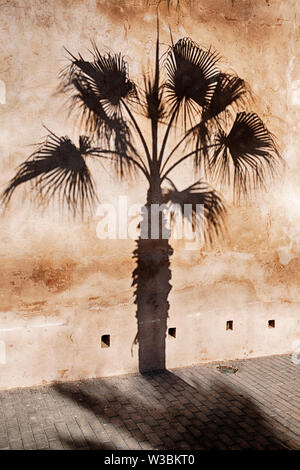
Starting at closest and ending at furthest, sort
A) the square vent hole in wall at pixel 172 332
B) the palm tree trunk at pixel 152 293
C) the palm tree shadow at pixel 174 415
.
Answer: the palm tree shadow at pixel 174 415 → the palm tree trunk at pixel 152 293 → the square vent hole in wall at pixel 172 332

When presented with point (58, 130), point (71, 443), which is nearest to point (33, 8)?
point (58, 130)

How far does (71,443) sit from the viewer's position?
4.96 meters

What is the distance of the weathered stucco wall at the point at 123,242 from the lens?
6305 mm

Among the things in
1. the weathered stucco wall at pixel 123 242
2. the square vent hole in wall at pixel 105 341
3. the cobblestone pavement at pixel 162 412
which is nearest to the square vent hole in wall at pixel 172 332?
the weathered stucco wall at pixel 123 242

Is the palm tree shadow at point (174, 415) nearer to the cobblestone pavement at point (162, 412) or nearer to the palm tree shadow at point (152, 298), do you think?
the cobblestone pavement at point (162, 412)

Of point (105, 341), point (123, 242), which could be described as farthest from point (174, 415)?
point (123, 242)

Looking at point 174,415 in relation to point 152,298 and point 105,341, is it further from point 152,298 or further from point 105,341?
point 152,298

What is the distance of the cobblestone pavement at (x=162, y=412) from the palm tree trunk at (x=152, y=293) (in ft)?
1.14

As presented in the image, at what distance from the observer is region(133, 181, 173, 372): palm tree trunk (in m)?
7.06

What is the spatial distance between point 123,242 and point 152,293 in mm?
1000

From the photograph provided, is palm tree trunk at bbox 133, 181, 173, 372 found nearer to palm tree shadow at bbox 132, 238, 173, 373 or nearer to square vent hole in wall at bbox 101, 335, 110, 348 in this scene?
palm tree shadow at bbox 132, 238, 173, 373

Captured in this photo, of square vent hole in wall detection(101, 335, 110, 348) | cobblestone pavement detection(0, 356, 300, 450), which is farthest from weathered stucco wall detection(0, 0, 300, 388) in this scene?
cobblestone pavement detection(0, 356, 300, 450)

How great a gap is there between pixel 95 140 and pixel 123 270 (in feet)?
6.91

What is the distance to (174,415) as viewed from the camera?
5.70 m
